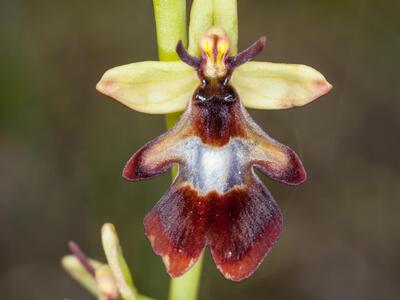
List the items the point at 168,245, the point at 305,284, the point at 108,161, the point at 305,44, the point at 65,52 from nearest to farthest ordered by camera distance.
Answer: the point at 168,245 → the point at 108,161 → the point at 305,284 → the point at 65,52 → the point at 305,44

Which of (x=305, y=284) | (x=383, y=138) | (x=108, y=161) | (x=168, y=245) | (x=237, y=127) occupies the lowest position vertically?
(x=305, y=284)

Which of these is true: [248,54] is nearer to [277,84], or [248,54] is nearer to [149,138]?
[277,84]

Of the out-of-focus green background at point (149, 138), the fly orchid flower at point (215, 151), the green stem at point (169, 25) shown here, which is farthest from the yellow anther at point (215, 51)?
the out-of-focus green background at point (149, 138)

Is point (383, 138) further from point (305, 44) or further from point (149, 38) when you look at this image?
point (149, 38)

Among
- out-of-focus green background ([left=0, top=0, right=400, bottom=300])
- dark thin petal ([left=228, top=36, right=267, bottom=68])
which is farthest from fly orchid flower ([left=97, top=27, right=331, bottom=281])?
out-of-focus green background ([left=0, top=0, right=400, bottom=300])

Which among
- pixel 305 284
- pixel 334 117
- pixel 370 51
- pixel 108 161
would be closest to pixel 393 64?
pixel 370 51

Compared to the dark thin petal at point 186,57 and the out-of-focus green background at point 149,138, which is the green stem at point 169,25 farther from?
the out-of-focus green background at point 149,138

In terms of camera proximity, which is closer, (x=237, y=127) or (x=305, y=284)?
(x=237, y=127)

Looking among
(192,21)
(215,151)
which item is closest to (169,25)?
(192,21)
